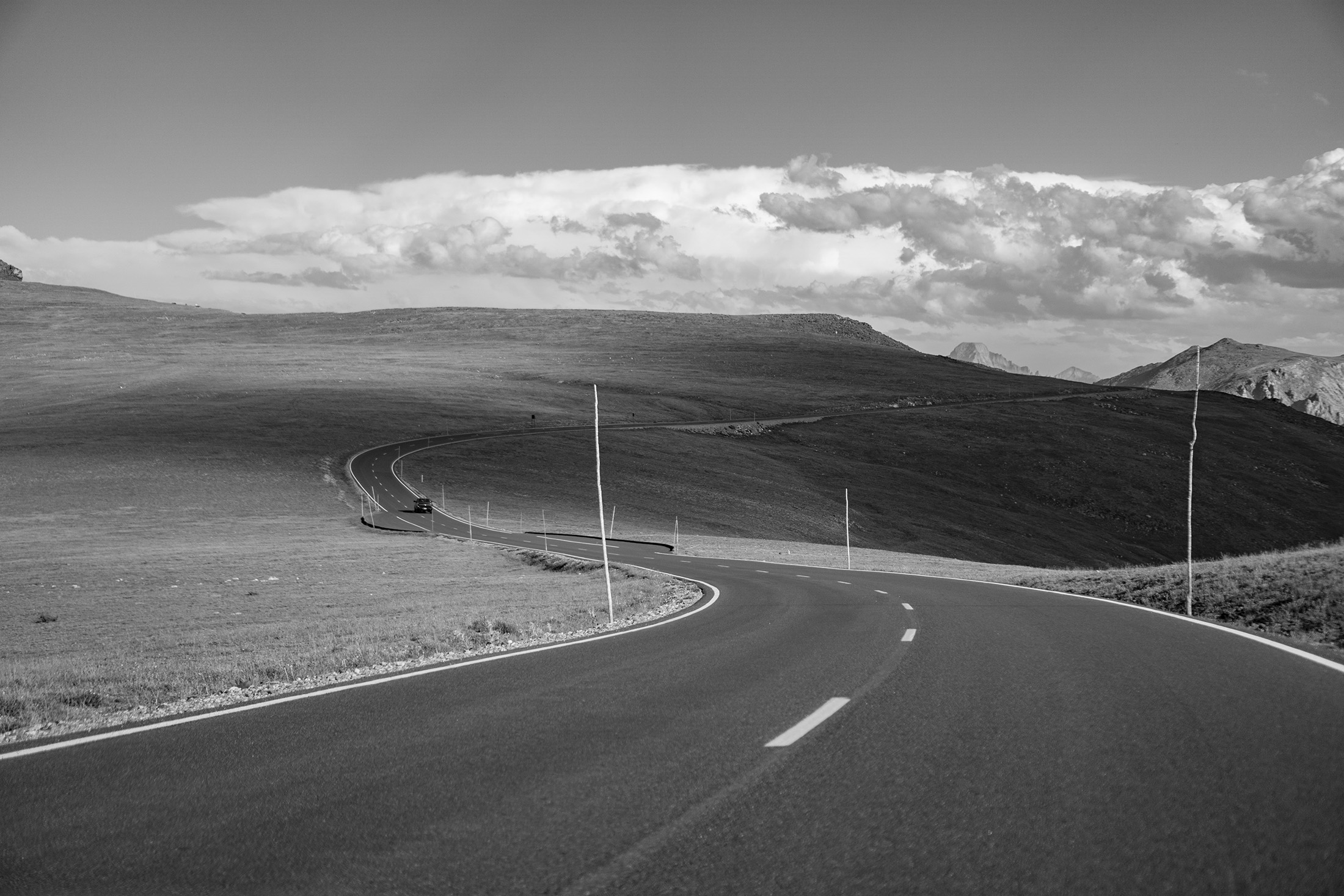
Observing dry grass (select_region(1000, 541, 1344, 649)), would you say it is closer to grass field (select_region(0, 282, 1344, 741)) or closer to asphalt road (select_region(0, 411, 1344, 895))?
asphalt road (select_region(0, 411, 1344, 895))

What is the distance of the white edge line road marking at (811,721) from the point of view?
7469 mm

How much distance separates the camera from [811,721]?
8180 millimetres

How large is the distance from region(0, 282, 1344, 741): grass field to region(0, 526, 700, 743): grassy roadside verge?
0.58 ft

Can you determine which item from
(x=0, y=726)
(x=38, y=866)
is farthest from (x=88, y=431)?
(x=38, y=866)

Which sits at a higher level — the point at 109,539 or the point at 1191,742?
the point at 1191,742

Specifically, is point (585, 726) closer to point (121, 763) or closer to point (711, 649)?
point (121, 763)

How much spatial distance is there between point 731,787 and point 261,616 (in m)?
24.0

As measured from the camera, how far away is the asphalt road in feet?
15.9

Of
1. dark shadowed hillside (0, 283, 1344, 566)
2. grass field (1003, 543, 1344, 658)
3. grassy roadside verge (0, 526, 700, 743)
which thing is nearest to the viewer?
grassy roadside verge (0, 526, 700, 743)

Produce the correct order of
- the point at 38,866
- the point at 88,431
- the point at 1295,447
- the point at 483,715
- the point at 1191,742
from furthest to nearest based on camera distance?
the point at 1295,447 < the point at 88,431 < the point at 483,715 < the point at 1191,742 < the point at 38,866

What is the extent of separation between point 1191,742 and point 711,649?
6.74 meters

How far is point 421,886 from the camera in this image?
4.73 m

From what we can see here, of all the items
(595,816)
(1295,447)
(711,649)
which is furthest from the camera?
(1295,447)

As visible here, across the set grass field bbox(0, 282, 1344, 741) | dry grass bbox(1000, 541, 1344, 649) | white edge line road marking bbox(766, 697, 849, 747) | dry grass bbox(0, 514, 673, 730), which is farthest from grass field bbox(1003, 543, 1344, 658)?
grass field bbox(0, 282, 1344, 741)
